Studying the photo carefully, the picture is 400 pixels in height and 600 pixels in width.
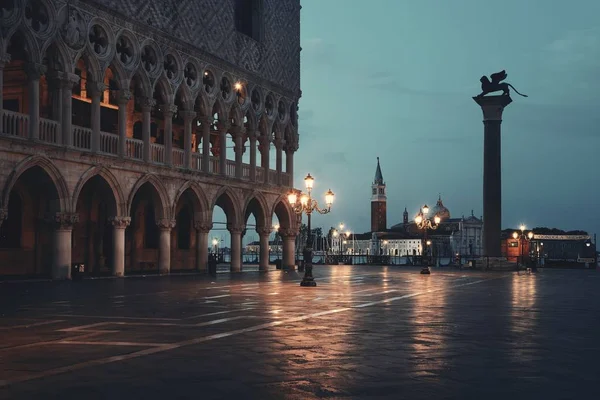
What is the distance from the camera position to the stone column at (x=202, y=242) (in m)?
37.0

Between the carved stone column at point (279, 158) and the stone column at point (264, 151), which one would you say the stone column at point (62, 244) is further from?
the carved stone column at point (279, 158)

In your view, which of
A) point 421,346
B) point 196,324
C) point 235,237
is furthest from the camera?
point 235,237

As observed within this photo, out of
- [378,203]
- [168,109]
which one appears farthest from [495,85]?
[378,203]

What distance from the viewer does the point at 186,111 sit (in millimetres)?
35938

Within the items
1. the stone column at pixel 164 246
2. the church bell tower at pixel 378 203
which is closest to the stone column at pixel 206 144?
the stone column at pixel 164 246

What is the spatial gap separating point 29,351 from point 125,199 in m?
22.1

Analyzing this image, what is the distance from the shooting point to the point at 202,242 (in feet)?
123

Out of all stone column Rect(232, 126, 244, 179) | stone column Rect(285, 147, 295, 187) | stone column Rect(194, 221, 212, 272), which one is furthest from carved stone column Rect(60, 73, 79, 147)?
stone column Rect(285, 147, 295, 187)

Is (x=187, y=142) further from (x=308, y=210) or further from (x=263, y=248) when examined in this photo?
(x=308, y=210)

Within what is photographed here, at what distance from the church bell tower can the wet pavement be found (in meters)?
165

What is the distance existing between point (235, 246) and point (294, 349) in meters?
30.2

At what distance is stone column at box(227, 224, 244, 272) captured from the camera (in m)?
39.5

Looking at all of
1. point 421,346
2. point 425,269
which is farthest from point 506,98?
point 421,346

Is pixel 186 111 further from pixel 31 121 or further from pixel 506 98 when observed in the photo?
pixel 506 98
